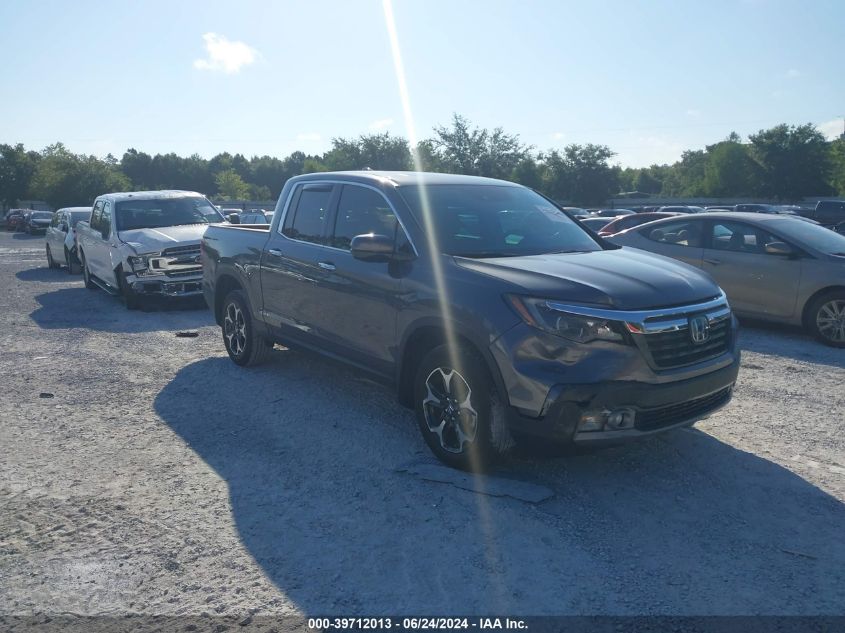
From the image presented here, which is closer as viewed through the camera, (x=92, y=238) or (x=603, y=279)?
(x=603, y=279)

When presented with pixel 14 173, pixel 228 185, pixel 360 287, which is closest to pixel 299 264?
pixel 360 287

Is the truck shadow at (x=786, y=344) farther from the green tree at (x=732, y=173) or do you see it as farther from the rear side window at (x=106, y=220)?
the green tree at (x=732, y=173)

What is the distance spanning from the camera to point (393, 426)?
226 inches

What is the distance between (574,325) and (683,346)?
0.75 metres

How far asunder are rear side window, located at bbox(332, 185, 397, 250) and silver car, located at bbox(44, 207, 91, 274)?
514 inches

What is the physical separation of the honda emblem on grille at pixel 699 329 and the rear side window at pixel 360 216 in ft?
7.13

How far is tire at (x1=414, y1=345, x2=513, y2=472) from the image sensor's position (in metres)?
4.43

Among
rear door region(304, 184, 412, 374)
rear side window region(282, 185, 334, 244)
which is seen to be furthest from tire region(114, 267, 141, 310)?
rear door region(304, 184, 412, 374)

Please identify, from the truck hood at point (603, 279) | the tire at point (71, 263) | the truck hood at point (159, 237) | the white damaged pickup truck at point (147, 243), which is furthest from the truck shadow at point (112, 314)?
the truck hood at point (603, 279)

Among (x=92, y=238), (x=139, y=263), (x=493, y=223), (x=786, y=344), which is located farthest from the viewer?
(x=92, y=238)

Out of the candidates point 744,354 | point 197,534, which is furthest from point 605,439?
point 744,354

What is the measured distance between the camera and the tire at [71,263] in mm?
17578

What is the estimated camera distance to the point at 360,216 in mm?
5805

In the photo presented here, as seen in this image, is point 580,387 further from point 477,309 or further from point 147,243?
point 147,243
